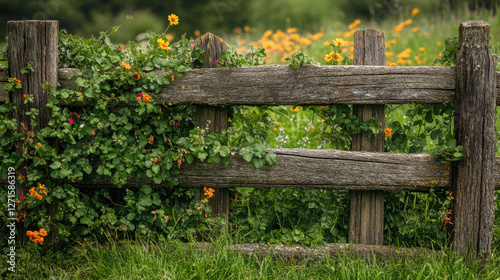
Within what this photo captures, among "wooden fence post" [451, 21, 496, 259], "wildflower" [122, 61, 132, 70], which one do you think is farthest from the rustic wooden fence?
"wildflower" [122, 61, 132, 70]

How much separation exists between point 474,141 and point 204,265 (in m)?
1.84

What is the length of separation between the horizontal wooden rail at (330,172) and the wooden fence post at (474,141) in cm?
13

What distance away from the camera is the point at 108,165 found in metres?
2.98

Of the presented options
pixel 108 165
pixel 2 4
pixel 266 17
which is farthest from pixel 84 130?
pixel 266 17

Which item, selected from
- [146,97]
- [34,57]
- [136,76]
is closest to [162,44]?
[136,76]

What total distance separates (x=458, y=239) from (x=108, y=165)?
7.61ft

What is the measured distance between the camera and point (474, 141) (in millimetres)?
2889

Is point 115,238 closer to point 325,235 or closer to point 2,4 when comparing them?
point 325,235

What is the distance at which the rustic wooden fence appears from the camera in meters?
2.88

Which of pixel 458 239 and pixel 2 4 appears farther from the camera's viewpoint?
pixel 2 4

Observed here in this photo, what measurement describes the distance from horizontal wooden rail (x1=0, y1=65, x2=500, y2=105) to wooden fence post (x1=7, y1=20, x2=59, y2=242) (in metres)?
0.19

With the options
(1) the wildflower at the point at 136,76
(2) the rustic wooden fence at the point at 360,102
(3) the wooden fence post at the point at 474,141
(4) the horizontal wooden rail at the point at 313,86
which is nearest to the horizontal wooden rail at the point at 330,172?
(2) the rustic wooden fence at the point at 360,102

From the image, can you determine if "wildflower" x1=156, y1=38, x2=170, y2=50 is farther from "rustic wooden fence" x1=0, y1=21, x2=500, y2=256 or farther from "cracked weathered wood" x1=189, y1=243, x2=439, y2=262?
"cracked weathered wood" x1=189, y1=243, x2=439, y2=262

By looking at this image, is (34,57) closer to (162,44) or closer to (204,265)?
(162,44)
